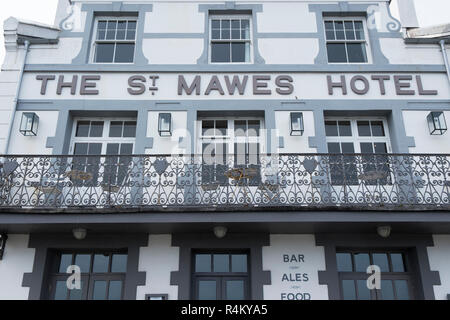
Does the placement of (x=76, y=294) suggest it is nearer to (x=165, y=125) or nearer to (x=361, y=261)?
(x=165, y=125)

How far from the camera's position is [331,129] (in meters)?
10.3

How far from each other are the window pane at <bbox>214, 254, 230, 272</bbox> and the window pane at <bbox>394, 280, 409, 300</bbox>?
3.15 meters

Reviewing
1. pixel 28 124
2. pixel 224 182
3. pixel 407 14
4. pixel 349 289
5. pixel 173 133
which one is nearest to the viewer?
pixel 349 289

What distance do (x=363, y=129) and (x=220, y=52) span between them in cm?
378

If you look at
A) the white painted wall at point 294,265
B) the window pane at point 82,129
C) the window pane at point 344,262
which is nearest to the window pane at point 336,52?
the white painted wall at point 294,265

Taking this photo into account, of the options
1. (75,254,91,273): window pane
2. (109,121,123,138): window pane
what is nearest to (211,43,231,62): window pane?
(109,121,123,138): window pane

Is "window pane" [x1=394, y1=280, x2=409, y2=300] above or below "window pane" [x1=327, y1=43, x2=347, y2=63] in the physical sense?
below

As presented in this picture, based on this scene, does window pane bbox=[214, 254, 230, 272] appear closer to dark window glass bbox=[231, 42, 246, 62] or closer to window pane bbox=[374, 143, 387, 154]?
window pane bbox=[374, 143, 387, 154]

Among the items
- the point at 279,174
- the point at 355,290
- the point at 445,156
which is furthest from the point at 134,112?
the point at 445,156

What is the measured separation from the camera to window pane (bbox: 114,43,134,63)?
1096cm

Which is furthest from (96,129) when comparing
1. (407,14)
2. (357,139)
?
(407,14)

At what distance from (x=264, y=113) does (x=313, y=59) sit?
72.0 inches

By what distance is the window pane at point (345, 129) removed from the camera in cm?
1021

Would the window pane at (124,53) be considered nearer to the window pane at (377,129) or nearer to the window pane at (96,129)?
the window pane at (96,129)
